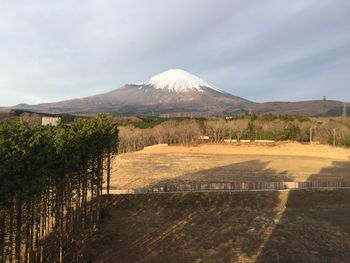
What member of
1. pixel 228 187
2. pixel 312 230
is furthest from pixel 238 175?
pixel 312 230

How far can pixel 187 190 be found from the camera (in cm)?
2867

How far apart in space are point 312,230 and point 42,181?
15.1 meters

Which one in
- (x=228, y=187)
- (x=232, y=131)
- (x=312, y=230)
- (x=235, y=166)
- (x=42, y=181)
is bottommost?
(x=312, y=230)

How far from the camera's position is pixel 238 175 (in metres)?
39.8

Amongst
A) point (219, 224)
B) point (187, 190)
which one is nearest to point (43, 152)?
point (219, 224)

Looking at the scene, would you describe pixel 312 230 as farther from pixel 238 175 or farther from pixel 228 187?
pixel 238 175

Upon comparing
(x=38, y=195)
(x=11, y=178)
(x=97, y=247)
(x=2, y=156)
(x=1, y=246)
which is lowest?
(x=97, y=247)

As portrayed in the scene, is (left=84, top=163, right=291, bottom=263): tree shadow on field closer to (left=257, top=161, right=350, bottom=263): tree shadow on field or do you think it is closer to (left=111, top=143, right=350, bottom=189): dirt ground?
(left=257, top=161, right=350, bottom=263): tree shadow on field

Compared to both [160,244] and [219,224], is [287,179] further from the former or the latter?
[160,244]

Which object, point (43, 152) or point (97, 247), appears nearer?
point (43, 152)

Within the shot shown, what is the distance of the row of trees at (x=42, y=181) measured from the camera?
1172cm

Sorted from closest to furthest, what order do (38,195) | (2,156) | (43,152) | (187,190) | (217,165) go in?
1. (2,156)
2. (43,152)
3. (38,195)
4. (187,190)
5. (217,165)

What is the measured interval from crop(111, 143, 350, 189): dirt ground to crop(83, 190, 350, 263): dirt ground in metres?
8.66

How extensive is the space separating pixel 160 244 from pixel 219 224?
4338mm
